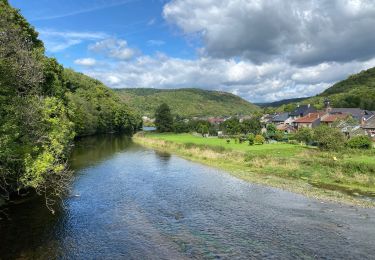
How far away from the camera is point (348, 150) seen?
59.9 m

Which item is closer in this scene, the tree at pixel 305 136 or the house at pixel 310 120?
the tree at pixel 305 136

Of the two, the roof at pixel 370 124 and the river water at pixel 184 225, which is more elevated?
the roof at pixel 370 124

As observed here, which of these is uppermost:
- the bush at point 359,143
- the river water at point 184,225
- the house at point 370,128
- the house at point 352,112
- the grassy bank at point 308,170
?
the house at point 352,112

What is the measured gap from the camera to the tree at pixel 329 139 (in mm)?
61219

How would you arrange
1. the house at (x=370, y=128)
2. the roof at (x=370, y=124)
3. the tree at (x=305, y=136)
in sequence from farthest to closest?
the roof at (x=370, y=124), the house at (x=370, y=128), the tree at (x=305, y=136)

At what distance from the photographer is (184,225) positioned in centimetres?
2731

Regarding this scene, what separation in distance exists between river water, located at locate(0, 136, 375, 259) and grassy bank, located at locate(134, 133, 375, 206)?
3.74 m

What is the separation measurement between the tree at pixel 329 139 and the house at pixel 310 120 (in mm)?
51461

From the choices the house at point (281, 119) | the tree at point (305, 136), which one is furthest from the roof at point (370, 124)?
the house at point (281, 119)

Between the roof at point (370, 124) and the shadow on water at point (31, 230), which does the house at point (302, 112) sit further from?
the shadow on water at point (31, 230)

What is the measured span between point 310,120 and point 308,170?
76.8 m

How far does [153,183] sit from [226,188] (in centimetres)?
879

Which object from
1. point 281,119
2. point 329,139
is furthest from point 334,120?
point 281,119

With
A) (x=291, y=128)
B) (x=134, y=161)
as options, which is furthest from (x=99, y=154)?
(x=291, y=128)
